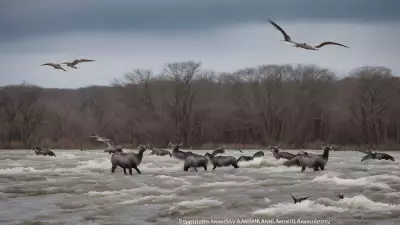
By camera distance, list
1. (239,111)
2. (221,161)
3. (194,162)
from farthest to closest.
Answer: (239,111) → (221,161) → (194,162)

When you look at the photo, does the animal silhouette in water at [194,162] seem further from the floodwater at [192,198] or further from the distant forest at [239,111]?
the distant forest at [239,111]

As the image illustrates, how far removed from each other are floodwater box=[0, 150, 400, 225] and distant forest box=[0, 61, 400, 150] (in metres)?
46.8

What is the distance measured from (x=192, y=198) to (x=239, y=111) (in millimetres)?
65253

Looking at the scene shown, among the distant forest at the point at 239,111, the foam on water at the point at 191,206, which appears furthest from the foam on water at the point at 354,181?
the distant forest at the point at 239,111

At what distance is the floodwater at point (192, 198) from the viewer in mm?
13008

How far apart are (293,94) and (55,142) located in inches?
1497

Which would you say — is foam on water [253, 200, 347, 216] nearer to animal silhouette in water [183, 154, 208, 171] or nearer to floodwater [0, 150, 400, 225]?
floodwater [0, 150, 400, 225]

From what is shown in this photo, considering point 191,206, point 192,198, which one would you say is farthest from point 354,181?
point 191,206

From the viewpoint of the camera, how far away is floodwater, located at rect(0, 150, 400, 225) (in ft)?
42.7

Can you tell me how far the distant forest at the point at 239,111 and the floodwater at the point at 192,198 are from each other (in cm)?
4675

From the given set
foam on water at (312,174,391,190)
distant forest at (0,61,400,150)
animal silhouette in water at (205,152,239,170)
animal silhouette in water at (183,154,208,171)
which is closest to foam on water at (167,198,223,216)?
foam on water at (312,174,391,190)

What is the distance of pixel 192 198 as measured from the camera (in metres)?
16.2

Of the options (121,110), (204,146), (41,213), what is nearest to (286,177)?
(41,213)

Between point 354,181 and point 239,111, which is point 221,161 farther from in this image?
point 239,111
